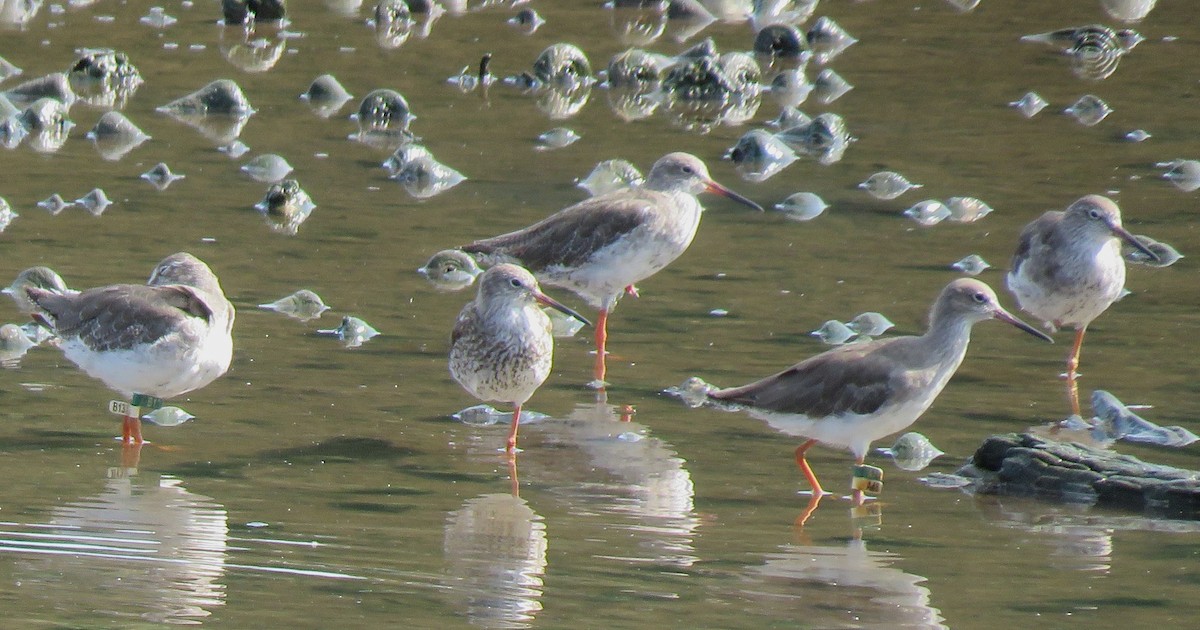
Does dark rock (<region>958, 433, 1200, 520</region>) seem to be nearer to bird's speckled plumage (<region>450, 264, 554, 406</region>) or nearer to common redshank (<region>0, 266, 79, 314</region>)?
bird's speckled plumage (<region>450, 264, 554, 406</region>)

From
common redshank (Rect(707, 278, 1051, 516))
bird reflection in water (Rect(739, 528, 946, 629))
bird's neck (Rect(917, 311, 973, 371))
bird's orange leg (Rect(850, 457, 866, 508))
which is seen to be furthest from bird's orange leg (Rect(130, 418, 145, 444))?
bird's neck (Rect(917, 311, 973, 371))

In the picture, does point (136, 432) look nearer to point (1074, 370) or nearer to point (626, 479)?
point (626, 479)

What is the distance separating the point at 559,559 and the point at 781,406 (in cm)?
194

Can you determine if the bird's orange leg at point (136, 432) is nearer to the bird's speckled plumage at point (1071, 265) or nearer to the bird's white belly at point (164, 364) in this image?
the bird's white belly at point (164, 364)

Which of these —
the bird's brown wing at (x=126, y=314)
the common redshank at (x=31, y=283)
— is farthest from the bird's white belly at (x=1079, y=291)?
the common redshank at (x=31, y=283)

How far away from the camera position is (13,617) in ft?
22.3

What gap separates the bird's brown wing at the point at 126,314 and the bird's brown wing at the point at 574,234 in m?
3.03

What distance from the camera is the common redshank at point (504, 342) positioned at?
990 cm

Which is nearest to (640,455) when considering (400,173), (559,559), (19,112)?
(559,559)

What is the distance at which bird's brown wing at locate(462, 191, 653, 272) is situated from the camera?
40.2 feet

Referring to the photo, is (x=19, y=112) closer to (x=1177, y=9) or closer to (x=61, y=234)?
(x=61, y=234)

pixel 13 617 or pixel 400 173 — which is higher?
pixel 400 173

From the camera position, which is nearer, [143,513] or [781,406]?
[143,513]

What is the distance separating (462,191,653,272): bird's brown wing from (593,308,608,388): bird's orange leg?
1.49ft
